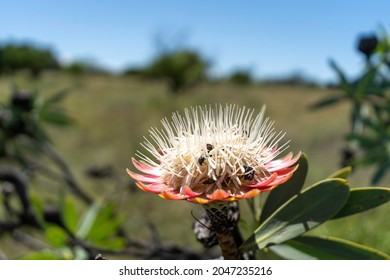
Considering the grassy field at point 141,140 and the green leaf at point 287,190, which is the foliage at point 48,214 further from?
the green leaf at point 287,190

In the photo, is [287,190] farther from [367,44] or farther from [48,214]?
[48,214]

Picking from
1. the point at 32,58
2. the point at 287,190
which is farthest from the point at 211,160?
the point at 32,58

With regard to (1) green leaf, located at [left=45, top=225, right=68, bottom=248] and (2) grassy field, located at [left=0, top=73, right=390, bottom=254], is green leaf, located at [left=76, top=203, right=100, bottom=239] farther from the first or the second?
(2) grassy field, located at [left=0, top=73, right=390, bottom=254]

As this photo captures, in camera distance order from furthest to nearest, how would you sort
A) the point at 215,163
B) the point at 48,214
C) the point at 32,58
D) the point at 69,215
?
1. the point at 32,58
2. the point at 69,215
3. the point at 48,214
4. the point at 215,163

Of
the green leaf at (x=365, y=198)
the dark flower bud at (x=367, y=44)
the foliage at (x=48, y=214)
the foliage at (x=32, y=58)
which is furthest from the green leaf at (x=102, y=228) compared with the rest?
the foliage at (x=32, y=58)

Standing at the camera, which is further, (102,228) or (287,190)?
(102,228)

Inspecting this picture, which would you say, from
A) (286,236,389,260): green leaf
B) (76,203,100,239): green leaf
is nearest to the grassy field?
(76,203,100,239): green leaf

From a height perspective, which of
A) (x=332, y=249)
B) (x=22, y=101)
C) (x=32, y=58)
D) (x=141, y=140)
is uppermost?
(x=332, y=249)

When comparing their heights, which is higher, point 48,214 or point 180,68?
point 48,214

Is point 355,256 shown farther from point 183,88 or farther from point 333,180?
point 183,88
